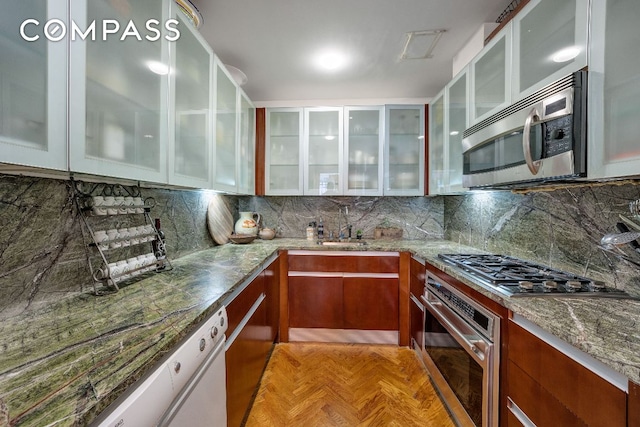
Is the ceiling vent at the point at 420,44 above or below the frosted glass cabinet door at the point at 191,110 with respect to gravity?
above

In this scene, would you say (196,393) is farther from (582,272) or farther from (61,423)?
(582,272)

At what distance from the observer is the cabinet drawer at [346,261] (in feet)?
7.63

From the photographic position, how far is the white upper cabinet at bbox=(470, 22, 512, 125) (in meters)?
1.44

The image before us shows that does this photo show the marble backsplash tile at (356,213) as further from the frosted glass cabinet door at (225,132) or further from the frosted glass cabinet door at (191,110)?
the frosted glass cabinet door at (191,110)

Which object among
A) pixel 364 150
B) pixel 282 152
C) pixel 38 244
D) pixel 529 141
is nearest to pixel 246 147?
pixel 282 152

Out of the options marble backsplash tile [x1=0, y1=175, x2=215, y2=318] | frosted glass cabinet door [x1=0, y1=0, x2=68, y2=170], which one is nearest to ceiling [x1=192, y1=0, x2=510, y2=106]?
frosted glass cabinet door [x1=0, y1=0, x2=68, y2=170]

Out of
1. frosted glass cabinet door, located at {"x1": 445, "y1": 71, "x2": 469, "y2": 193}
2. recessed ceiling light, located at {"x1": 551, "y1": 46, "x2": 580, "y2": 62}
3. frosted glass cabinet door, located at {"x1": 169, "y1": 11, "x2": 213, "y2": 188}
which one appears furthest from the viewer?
frosted glass cabinet door, located at {"x1": 445, "y1": 71, "x2": 469, "y2": 193}

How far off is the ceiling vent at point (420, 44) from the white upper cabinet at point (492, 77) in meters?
0.32

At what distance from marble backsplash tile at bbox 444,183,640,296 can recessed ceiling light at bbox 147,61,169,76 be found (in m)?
2.09

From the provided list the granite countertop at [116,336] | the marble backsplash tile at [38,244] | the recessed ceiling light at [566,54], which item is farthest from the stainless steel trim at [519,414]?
the marble backsplash tile at [38,244]

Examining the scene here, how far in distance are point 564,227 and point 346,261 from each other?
58.4 inches

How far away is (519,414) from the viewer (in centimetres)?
99

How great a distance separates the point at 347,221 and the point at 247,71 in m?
1.80

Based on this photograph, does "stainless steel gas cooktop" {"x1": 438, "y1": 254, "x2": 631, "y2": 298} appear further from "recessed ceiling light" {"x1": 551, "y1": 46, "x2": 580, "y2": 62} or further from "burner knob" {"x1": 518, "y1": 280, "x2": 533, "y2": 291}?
"recessed ceiling light" {"x1": 551, "y1": 46, "x2": 580, "y2": 62}
